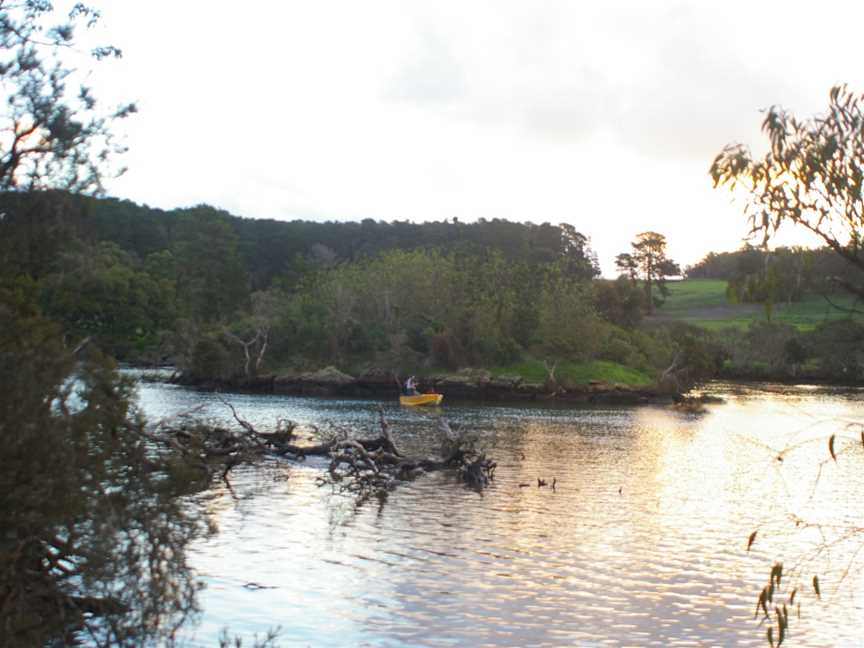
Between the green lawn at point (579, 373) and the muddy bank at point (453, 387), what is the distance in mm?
1978

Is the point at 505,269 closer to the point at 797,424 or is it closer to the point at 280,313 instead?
the point at 280,313

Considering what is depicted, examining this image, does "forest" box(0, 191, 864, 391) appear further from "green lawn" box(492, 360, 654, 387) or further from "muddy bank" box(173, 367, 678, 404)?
"muddy bank" box(173, 367, 678, 404)

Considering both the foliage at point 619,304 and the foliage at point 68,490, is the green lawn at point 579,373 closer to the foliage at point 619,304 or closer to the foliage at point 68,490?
the foliage at point 619,304

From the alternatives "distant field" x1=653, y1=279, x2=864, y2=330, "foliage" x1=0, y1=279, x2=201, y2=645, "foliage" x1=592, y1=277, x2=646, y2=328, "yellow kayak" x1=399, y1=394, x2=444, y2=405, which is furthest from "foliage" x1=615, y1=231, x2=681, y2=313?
"foliage" x1=0, y1=279, x2=201, y2=645

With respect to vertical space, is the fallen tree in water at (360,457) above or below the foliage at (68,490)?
below

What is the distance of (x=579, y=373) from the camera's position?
322 ft

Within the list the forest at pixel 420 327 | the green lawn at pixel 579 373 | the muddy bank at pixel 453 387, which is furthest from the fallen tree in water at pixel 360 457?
the green lawn at pixel 579 373

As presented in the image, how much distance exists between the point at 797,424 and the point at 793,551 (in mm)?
45787

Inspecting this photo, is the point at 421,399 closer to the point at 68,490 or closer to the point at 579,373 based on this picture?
the point at 579,373

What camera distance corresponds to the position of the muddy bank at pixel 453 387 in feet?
300

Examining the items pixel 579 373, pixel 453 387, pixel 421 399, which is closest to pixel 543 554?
pixel 421 399

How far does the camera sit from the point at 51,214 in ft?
38.2

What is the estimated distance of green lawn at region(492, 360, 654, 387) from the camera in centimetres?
9638

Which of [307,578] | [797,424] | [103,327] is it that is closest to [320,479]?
[307,578]
